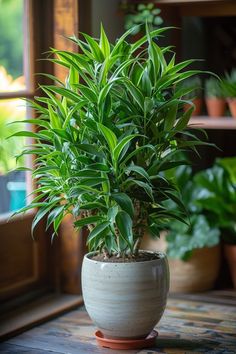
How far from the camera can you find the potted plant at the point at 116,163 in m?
2.96

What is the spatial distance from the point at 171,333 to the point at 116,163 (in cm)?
88

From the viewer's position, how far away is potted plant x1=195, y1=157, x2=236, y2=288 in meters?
3.97

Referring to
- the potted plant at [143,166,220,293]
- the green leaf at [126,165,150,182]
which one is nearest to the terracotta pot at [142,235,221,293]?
the potted plant at [143,166,220,293]

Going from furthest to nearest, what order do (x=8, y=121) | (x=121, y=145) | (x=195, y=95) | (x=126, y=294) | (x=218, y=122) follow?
(x=195, y=95)
(x=218, y=122)
(x=8, y=121)
(x=126, y=294)
(x=121, y=145)

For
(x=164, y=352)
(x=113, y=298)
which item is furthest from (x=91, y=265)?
(x=164, y=352)

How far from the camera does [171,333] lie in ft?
11.0

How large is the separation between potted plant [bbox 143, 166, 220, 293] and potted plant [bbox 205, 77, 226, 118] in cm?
34

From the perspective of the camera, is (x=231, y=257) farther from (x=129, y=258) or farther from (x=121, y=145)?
(x=121, y=145)

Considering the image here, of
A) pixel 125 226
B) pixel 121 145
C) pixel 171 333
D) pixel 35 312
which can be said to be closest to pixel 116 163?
pixel 121 145

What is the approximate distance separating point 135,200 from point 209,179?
105 cm

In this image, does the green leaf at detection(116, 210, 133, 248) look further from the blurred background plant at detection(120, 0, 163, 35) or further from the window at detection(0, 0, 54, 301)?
the blurred background plant at detection(120, 0, 163, 35)

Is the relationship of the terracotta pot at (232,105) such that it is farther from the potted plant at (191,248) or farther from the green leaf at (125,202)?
the green leaf at (125,202)

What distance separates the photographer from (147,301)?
305cm

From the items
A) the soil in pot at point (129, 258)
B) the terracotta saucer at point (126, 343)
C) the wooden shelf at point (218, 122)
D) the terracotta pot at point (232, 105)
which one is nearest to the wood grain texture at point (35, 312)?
the terracotta saucer at point (126, 343)
